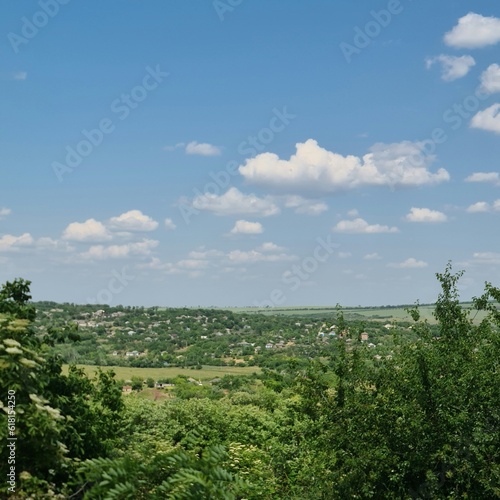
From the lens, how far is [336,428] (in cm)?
2414

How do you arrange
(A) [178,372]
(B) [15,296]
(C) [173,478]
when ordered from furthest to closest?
(A) [178,372] → (B) [15,296] → (C) [173,478]

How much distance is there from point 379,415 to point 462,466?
358 cm

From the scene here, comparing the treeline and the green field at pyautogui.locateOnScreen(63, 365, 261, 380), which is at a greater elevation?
the treeline

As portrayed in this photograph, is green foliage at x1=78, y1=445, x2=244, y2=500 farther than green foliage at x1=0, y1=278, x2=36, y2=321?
No

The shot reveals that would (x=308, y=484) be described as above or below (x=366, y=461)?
below

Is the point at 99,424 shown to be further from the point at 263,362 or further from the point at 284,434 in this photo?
the point at 263,362

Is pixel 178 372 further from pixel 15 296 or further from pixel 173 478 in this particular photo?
pixel 173 478

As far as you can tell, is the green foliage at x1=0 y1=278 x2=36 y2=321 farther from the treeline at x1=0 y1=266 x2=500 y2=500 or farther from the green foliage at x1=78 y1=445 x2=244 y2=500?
the green foliage at x1=78 y1=445 x2=244 y2=500

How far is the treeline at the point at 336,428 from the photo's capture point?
11.6 metres

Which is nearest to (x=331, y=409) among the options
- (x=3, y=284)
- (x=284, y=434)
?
(x=284, y=434)

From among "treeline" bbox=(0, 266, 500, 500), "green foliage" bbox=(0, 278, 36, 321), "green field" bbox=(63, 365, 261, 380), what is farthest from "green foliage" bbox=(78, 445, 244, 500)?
"green field" bbox=(63, 365, 261, 380)

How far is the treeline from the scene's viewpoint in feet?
38.0

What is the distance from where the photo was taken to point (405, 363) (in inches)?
942

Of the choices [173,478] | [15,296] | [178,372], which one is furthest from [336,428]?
[178,372]
